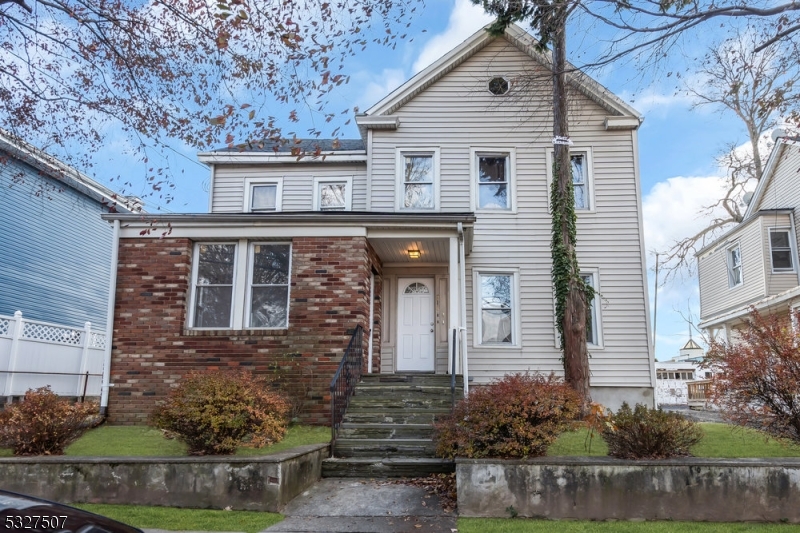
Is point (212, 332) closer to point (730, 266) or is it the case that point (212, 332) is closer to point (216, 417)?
point (216, 417)

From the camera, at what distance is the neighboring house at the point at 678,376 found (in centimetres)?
2398

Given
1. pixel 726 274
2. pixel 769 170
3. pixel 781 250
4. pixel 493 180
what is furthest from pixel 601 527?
pixel 769 170

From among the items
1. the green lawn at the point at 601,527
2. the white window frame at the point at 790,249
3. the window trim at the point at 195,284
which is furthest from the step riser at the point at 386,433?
the white window frame at the point at 790,249

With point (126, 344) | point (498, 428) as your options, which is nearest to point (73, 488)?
point (126, 344)

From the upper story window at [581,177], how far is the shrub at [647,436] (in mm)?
7222

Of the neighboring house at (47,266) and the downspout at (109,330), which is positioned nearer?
the downspout at (109,330)

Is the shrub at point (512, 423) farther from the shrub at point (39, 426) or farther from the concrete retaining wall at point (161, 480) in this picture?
the shrub at point (39, 426)

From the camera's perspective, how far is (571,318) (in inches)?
432

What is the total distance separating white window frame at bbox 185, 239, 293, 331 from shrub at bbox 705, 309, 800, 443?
6.88 metres

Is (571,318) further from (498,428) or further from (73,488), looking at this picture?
(73,488)

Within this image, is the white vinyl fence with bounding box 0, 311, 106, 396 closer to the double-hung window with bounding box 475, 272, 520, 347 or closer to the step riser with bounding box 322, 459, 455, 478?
the step riser with bounding box 322, 459, 455, 478

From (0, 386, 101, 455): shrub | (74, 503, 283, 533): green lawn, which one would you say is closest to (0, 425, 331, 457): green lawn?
(0, 386, 101, 455): shrub

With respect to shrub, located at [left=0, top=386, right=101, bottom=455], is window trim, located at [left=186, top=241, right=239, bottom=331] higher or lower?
higher

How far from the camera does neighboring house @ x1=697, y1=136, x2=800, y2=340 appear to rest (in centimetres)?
1758
